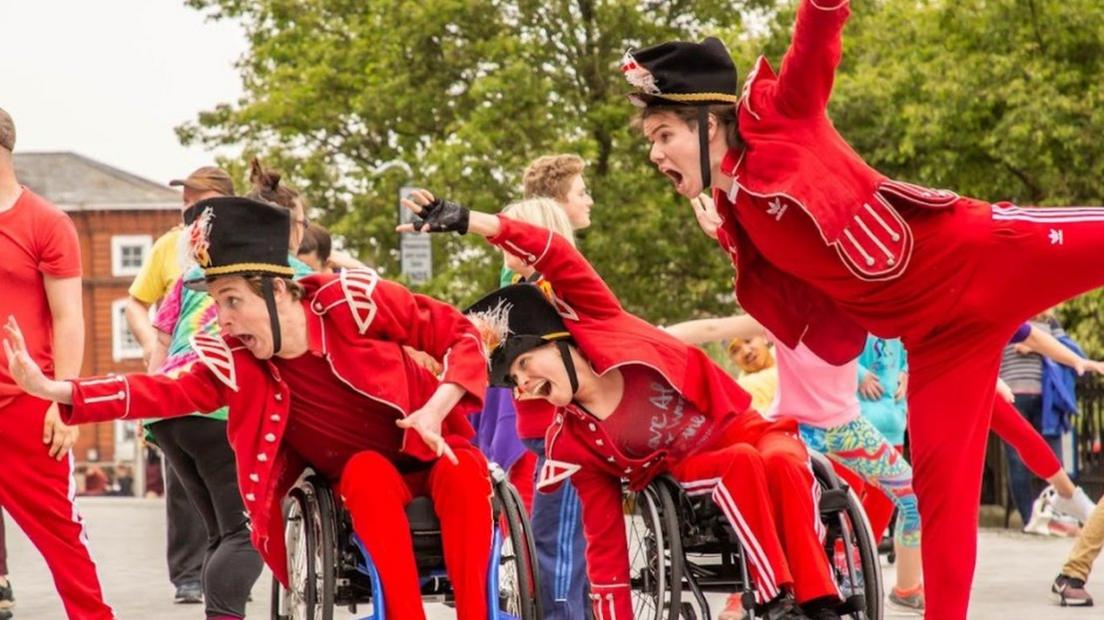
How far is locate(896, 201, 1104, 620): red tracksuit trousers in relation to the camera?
19.1 feet

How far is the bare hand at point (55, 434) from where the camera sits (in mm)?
7633

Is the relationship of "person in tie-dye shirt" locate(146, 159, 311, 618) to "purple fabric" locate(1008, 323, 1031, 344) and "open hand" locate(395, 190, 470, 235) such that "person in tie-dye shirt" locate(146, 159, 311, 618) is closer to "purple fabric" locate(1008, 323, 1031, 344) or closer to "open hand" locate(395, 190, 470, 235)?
"open hand" locate(395, 190, 470, 235)

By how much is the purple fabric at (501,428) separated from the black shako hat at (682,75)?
3099 mm

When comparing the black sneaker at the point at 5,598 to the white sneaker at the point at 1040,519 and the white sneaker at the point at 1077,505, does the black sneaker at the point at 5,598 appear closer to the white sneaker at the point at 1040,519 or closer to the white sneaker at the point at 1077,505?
the white sneaker at the point at 1077,505

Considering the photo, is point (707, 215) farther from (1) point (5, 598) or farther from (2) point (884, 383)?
(1) point (5, 598)

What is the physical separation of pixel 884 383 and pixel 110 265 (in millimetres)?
72599

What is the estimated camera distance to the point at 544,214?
28.4 feet

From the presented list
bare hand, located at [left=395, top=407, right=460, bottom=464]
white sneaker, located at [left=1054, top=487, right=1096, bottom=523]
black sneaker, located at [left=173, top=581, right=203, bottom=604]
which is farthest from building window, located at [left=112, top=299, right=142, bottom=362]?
bare hand, located at [left=395, top=407, right=460, bottom=464]

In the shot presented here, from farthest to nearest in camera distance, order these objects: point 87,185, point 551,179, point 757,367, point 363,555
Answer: point 87,185
point 757,367
point 551,179
point 363,555

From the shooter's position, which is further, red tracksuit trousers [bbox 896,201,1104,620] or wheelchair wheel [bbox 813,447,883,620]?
wheelchair wheel [bbox 813,447,883,620]

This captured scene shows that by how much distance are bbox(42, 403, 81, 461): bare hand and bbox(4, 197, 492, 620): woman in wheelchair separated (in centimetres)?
86

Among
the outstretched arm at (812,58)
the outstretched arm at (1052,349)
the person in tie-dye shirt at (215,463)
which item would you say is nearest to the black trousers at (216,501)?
the person in tie-dye shirt at (215,463)

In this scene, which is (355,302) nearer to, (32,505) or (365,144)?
(32,505)

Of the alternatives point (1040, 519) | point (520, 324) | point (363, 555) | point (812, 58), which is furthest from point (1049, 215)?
point (1040, 519)
